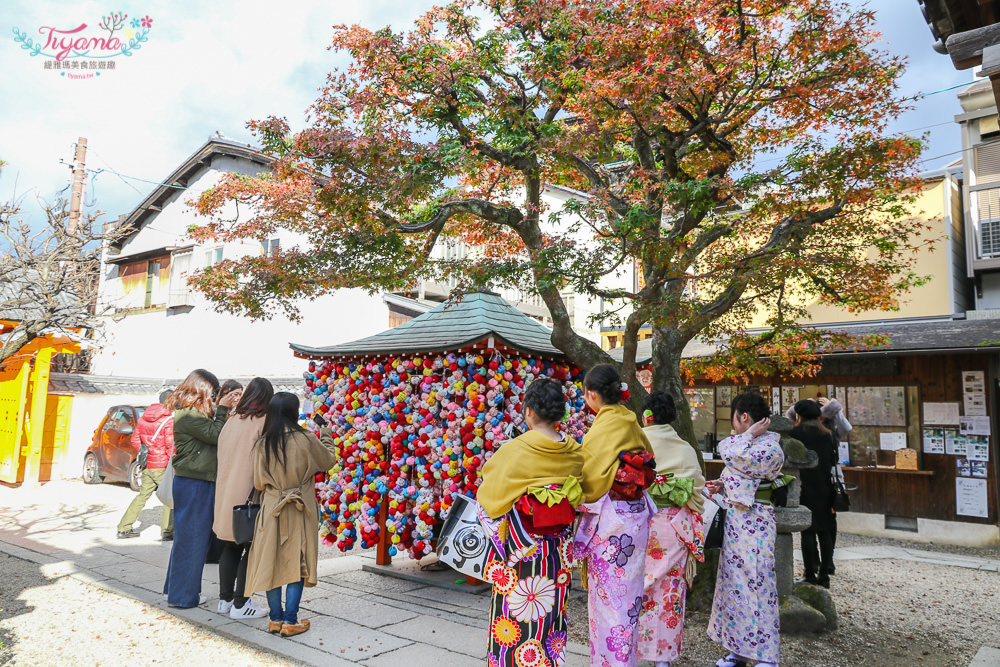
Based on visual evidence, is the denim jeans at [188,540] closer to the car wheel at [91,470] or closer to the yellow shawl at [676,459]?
the yellow shawl at [676,459]

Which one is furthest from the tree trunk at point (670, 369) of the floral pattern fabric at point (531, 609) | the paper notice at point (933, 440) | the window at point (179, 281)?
the window at point (179, 281)

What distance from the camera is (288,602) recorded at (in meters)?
4.77

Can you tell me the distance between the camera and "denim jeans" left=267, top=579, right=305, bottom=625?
15.6ft

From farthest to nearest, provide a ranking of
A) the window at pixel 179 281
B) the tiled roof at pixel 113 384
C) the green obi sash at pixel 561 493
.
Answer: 1. the window at pixel 179 281
2. the tiled roof at pixel 113 384
3. the green obi sash at pixel 561 493

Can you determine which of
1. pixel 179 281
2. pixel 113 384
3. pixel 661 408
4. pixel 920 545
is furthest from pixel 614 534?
pixel 179 281

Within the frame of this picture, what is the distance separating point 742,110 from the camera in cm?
604

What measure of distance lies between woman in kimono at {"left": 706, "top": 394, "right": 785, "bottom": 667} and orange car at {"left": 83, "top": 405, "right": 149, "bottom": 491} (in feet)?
38.4

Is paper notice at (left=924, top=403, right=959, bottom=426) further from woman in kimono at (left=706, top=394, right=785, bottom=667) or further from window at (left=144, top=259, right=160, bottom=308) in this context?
window at (left=144, top=259, right=160, bottom=308)

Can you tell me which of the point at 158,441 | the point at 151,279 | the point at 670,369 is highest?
the point at 151,279

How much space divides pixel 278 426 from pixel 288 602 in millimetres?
1384

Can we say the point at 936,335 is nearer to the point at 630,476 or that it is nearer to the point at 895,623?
the point at 895,623

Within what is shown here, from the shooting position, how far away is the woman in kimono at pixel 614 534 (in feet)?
12.3

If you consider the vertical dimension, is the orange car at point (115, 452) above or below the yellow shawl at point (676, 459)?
below

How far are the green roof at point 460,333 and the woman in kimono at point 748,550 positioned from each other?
2360 millimetres
